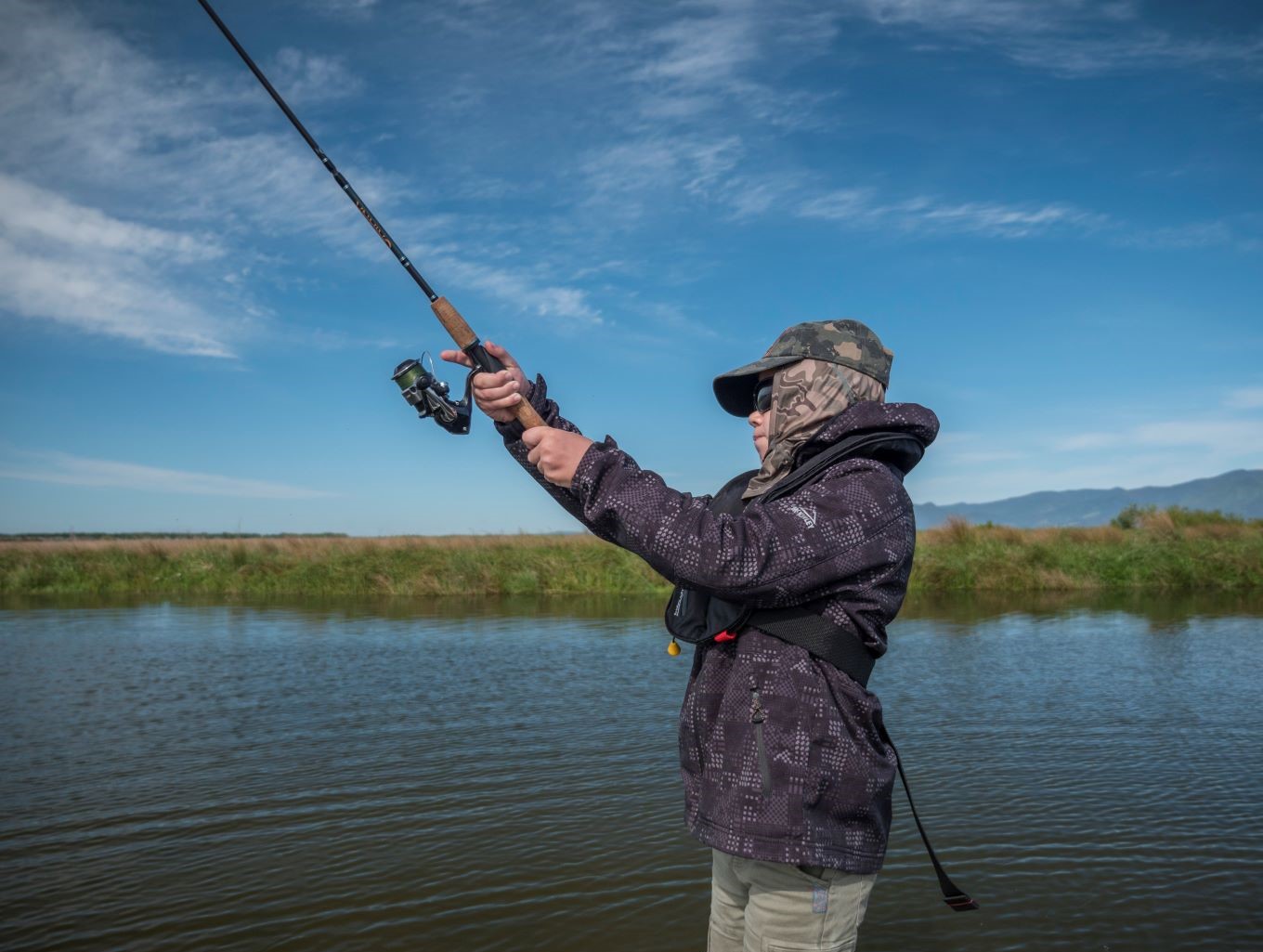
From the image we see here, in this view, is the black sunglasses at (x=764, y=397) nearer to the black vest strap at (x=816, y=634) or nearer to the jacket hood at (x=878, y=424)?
the jacket hood at (x=878, y=424)

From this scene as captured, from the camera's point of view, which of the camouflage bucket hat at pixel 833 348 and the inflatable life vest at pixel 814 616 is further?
the camouflage bucket hat at pixel 833 348

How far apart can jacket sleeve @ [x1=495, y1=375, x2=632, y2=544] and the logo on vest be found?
0.40 meters

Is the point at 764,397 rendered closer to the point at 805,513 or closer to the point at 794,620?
the point at 805,513

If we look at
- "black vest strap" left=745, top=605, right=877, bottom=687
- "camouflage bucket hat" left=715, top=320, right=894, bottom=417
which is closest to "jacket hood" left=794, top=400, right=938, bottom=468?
"camouflage bucket hat" left=715, top=320, right=894, bottom=417

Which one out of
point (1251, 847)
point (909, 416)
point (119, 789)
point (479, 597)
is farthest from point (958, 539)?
point (909, 416)

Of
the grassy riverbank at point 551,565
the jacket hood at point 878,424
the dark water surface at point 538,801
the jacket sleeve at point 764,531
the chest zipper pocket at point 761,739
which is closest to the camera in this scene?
the jacket sleeve at point 764,531

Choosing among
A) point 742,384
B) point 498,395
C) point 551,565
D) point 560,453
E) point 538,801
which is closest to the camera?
point 560,453

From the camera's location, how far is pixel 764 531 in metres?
1.95

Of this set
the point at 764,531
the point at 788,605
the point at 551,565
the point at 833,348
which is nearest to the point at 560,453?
the point at 764,531

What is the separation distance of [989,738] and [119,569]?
83.5ft

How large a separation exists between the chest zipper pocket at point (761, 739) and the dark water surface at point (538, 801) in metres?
2.62

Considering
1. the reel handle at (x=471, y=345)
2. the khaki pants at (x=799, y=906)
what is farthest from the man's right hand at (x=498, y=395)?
the khaki pants at (x=799, y=906)

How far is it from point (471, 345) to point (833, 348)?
3.73 ft

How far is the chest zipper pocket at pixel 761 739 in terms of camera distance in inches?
80.8
